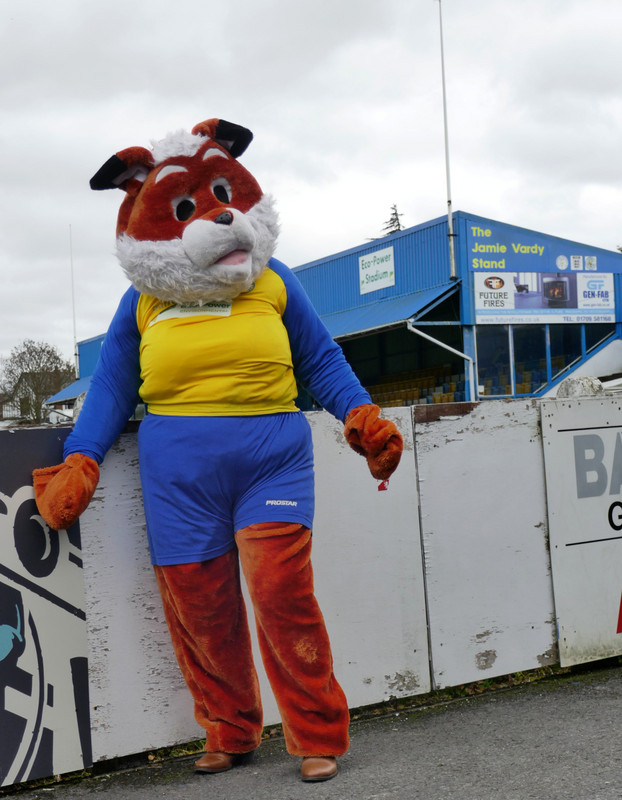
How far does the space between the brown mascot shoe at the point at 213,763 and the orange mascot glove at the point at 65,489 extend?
2.93 feet

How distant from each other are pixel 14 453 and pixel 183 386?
1.89ft

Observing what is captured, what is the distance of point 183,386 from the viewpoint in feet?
9.32

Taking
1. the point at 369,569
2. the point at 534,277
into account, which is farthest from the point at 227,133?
the point at 534,277

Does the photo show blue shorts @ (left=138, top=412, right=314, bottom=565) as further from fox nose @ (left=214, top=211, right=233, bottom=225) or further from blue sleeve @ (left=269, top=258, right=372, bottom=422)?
fox nose @ (left=214, top=211, right=233, bottom=225)

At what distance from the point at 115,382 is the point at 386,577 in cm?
129

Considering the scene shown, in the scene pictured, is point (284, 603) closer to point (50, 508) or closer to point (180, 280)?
point (50, 508)

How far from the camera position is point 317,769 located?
271 cm

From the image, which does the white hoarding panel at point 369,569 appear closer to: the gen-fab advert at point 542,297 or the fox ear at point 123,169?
the fox ear at point 123,169

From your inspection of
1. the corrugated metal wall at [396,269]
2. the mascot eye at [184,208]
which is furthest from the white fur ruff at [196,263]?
the corrugated metal wall at [396,269]

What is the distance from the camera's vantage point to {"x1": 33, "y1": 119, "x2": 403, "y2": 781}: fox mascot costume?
2789 millimetres

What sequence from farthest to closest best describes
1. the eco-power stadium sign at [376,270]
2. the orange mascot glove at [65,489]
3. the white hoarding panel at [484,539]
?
the eco-power stadium sign at [376,270], the white hoarding panel at [484,539], the orange mascot glove at [65,489]

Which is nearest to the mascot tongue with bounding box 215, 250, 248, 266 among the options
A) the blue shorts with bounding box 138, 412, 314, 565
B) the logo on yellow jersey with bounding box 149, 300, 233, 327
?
the logo on yellow jersey with bounding box 149, 300, 233, 327

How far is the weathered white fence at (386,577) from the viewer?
9.15 ft

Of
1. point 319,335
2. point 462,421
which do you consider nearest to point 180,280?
point 319,335
